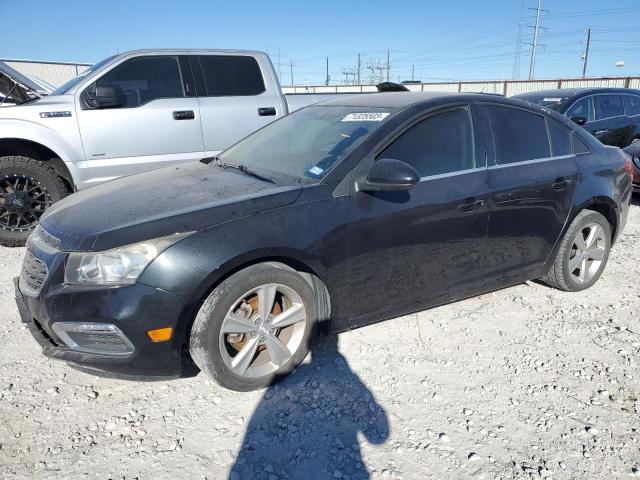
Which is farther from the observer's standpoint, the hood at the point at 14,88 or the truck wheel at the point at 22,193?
the hood at the point at 14,88

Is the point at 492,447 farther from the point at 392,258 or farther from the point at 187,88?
the point at 187,88

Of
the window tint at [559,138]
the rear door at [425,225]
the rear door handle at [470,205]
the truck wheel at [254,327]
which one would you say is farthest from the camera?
the window tint at [559,138]

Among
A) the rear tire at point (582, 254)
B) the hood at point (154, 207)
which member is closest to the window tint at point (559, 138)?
the rear tire at point (582, 254)

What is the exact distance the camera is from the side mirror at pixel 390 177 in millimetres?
2656

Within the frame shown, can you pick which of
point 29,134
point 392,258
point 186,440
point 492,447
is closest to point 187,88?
point 29,134

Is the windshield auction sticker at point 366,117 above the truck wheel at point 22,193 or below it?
above

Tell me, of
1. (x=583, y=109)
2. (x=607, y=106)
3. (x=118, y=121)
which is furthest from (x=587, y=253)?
(x=607, y=106)

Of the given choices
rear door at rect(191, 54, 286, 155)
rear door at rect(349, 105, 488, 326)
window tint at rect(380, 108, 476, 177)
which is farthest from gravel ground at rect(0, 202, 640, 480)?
rear door at rect(191, 54, 286, 155)

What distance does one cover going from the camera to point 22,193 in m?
4.93

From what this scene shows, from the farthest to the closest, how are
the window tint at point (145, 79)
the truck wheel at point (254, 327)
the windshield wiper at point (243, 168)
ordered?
the window tint at point (145, 79)
the windshield wiper at point (243, 168)
the truck wheel at point (254, 327)

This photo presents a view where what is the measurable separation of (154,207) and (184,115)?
317cm

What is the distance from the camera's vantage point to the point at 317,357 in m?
3.02

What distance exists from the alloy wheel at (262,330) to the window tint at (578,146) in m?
2.68

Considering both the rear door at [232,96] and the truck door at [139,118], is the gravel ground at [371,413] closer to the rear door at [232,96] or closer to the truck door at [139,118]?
the truck door at [139,118]
